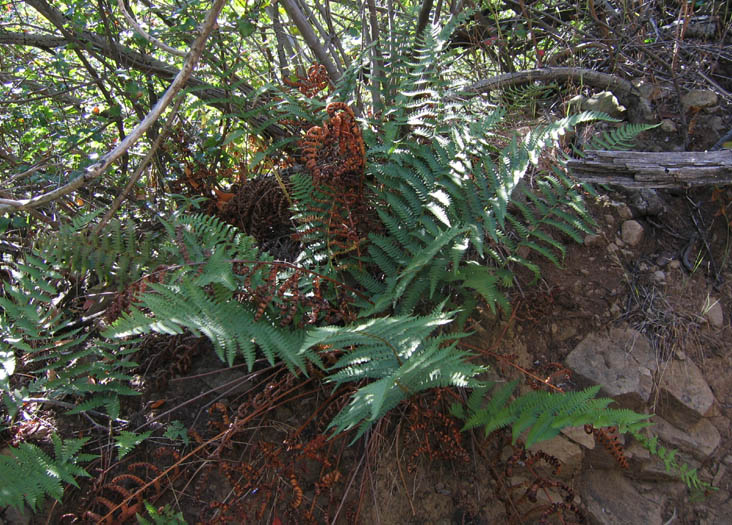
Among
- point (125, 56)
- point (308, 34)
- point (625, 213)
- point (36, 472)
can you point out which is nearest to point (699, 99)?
point (625, 213)

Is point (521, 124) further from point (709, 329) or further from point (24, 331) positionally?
point (24, 331)

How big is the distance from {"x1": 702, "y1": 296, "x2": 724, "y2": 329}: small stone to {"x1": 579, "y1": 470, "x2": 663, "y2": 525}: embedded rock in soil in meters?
0.81

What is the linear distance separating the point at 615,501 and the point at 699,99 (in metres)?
2.15

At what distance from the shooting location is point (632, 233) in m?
2.61

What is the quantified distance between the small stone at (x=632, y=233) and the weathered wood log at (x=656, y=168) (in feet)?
0.94

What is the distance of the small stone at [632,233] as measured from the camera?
8.53ft

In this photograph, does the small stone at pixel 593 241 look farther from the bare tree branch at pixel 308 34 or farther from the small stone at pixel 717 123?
the bare tree branch at pixel 308 34

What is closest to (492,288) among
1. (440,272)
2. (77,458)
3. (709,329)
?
(440,272)

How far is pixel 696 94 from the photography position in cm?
296

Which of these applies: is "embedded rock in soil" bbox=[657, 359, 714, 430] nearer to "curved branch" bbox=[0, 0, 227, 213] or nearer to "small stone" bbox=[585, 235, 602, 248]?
"small stone" bbox=[585, 235, 602, 248]

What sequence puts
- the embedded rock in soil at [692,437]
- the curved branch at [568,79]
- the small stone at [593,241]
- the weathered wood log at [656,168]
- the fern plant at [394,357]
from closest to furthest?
the fern plant at [394,357] → the embedded rock in soil at [692,437] → the weathered wood log at [656,168] → the small stone at [593,241] → the curved branch at [568,79]

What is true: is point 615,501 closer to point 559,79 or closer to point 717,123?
point 717,123

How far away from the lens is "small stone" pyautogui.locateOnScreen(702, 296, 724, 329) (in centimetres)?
242

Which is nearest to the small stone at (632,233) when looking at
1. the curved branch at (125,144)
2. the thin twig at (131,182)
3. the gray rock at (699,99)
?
the gray rock at (699,99)
